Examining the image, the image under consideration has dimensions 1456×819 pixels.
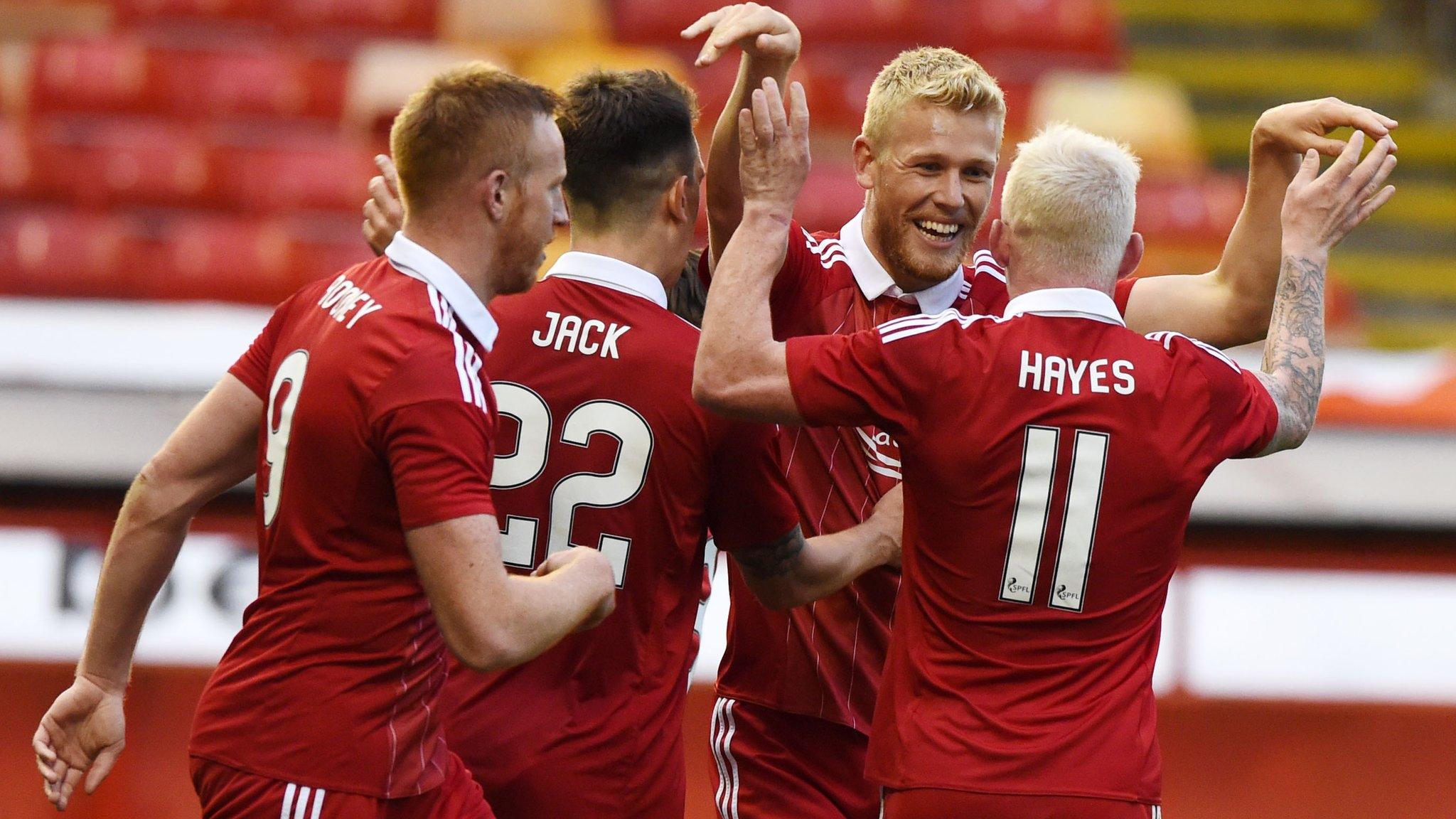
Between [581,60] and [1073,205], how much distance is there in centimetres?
620

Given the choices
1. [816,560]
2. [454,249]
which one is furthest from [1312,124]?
[454,249]

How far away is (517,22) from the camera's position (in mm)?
9078

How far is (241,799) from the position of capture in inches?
91.7

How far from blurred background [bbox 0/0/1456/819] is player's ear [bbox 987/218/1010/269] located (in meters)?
2.48

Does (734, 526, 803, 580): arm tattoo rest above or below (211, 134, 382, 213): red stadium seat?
below

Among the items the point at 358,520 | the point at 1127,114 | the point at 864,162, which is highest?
the point at 1127,114

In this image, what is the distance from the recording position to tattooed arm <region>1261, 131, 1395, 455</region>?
2.72 metres

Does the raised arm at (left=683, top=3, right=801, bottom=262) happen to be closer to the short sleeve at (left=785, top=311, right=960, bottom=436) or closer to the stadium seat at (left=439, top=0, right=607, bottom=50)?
the short sleeve at (left=785, top=311, right=960, bottom=436)

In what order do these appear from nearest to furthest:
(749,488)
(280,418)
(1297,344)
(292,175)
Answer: (280,418) < (1297,344) < (749,488) < (292,175)

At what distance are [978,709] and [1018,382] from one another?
511mm

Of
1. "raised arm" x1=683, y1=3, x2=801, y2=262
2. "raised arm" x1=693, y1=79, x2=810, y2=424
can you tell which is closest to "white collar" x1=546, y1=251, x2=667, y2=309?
"raised arm" x1=683, y1=3, x2=801, y2=262

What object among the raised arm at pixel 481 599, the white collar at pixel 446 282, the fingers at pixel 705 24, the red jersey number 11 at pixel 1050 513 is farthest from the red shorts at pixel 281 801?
the fingers at pixel 705 24

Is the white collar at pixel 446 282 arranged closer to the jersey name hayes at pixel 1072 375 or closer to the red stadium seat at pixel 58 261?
the jersey name hayes at pixel 1072 375

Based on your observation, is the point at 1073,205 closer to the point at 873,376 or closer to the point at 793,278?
the point at 873,376
